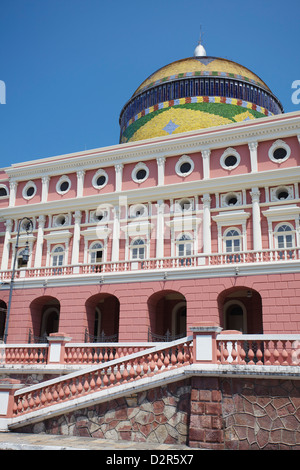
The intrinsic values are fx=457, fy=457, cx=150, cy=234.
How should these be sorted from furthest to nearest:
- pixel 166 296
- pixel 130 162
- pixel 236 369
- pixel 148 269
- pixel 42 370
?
pixel 130 162 → pixel 166 296 → pixel 148 269 → pixel 42 370 → pixel 236 369

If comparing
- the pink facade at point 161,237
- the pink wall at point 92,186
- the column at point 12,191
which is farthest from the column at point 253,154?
the column at point 12,191

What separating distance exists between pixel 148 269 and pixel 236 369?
37.6 feet

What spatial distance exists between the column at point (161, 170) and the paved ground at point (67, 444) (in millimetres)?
16677

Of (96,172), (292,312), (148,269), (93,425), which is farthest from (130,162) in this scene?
(93,425)

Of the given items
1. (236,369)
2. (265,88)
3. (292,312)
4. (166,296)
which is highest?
(265,88)

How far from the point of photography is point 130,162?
2688 cm

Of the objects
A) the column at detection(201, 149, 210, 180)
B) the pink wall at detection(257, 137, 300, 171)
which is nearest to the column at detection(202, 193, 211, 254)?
the column at detection(201, 149, 210, 180)

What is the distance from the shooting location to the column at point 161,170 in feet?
84.5

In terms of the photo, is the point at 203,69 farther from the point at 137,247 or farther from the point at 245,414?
the point at 245,414

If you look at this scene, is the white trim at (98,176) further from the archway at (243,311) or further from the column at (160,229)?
the archway at (243,311)

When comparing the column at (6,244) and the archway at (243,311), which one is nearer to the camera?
the archway at (243,311)

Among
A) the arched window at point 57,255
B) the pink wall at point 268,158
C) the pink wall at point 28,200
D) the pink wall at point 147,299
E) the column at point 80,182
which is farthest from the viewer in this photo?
the pink wall at point 28,200

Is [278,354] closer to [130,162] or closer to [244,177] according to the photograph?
[244,177]

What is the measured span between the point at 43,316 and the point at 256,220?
514 inches
